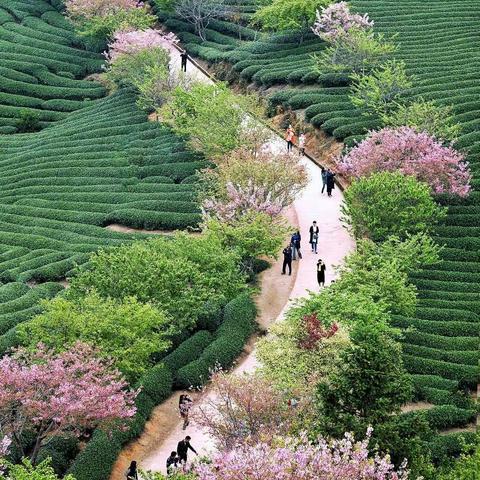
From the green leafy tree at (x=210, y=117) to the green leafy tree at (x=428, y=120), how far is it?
7519 millimetres

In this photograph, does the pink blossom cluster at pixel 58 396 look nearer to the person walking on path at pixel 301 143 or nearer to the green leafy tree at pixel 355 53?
the person walking on path at pixel 301 143

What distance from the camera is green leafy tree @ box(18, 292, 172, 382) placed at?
32062 millimetres

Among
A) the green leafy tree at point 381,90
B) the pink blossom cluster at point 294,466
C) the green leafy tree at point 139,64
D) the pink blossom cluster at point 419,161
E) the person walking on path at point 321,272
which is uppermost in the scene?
the green leafy tree at point 139,64

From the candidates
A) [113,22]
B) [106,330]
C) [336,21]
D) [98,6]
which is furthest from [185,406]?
[98,6]

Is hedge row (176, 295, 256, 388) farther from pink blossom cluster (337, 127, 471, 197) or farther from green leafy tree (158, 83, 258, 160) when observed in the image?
green leafy tree (158, 83, 258, 160)

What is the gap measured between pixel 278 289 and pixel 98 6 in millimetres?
41936

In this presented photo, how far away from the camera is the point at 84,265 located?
140 ft

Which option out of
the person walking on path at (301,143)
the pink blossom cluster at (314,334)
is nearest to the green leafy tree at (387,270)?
the pink blossom cluster at (314,334)

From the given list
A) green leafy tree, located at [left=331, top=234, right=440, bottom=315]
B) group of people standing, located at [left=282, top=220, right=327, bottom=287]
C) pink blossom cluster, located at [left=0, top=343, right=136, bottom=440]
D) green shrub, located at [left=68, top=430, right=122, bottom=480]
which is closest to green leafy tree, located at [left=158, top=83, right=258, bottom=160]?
group of people standing, located at [left=282, top=220, right=327, bottom=287]

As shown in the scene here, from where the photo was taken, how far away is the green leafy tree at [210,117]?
2028 inches

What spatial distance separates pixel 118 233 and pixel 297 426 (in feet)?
75.3

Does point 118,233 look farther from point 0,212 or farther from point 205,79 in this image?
point 205,79

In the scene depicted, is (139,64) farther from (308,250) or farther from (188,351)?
(188,351)

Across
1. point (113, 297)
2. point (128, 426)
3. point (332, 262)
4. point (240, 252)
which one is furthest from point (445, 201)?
point (128, 426)
